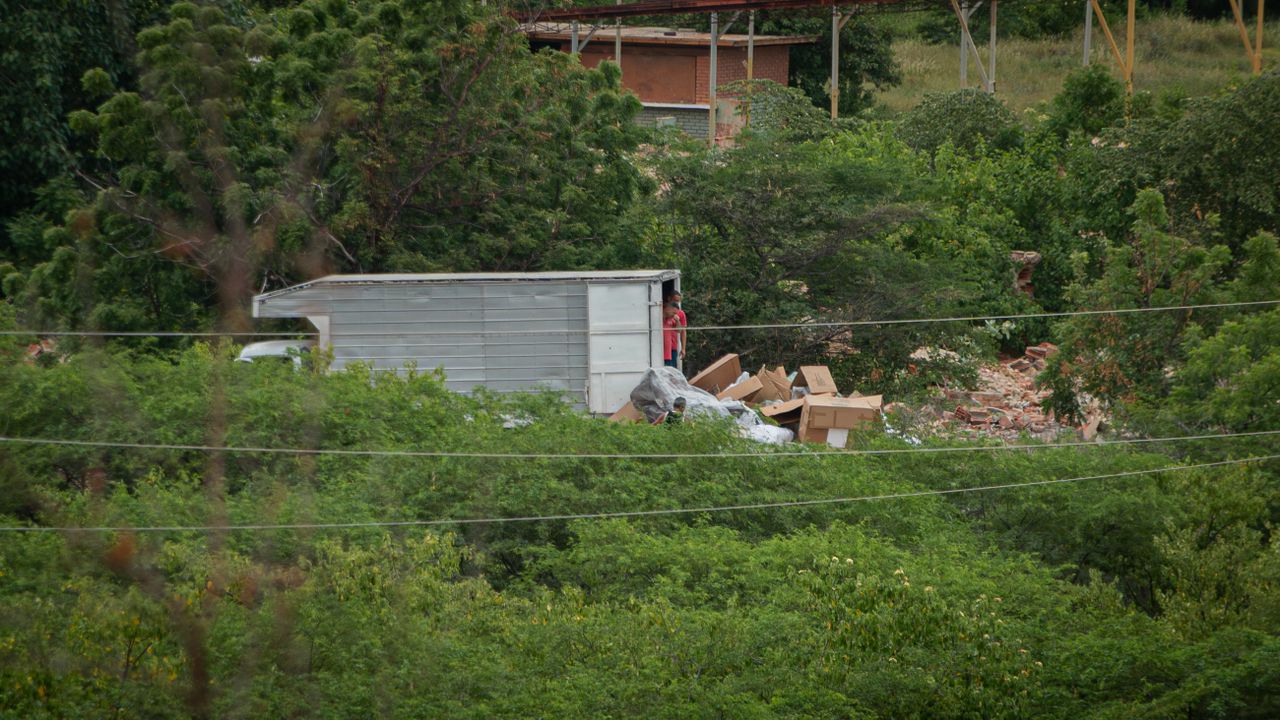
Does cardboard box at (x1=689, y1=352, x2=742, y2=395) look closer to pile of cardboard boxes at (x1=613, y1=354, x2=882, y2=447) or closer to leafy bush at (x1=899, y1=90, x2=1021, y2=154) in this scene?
pile of cardboard boxes at (x1=613, y1=354, x2=882, y2=447)

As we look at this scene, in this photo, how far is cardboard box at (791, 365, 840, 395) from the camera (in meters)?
17.9

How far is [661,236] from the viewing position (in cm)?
2147

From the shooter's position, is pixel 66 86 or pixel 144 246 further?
pixel 66 86

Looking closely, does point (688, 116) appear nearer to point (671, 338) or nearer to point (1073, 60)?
point (1073, 60)

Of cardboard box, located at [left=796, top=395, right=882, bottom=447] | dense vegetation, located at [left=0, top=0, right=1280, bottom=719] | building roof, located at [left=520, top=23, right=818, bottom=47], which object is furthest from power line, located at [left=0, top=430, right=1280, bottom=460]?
building roof, located at [left=520, top=23, right=818, bottom=47]

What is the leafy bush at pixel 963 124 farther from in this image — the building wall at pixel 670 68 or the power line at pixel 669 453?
the power line at pixel 669 453

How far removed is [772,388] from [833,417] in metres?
2.16

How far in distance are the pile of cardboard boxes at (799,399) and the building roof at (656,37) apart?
56.5 ft

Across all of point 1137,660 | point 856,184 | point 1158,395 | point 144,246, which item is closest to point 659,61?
point 856,184

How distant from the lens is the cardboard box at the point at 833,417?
16.1m

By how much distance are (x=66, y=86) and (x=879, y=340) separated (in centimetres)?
1491

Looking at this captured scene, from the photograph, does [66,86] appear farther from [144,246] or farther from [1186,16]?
[1186,16]

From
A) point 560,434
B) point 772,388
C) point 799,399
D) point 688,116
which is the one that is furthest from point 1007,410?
point 688,116

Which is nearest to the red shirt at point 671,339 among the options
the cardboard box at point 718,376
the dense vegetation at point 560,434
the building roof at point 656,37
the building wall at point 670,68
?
the cardboard box at point 718,376
